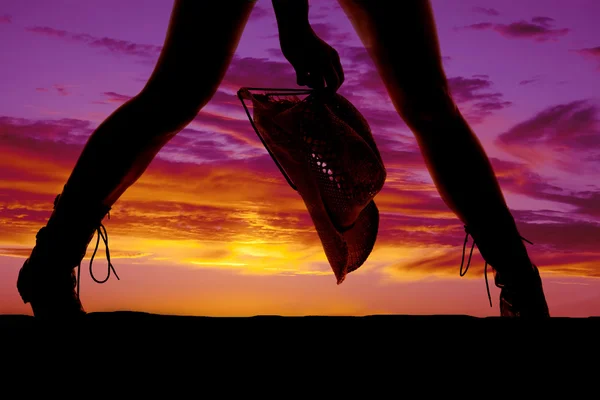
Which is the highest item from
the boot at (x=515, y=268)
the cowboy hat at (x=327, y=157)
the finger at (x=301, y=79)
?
the finger at (x=301, y=79)

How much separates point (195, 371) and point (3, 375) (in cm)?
46

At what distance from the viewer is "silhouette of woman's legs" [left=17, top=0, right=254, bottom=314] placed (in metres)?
2.09

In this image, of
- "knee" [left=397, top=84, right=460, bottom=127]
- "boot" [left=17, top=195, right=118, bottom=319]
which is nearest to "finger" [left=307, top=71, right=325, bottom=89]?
"knee" [left=397, top=84, right=460, bottom=127]

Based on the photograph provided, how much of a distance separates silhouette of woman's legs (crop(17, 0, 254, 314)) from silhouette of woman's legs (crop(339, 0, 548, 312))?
0.49 m

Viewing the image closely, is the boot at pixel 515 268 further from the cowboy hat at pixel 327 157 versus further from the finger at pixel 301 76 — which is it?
the finger at pixel 301 76

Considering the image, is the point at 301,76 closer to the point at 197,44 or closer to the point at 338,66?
the point at 338,66

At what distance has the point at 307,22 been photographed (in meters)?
2.20

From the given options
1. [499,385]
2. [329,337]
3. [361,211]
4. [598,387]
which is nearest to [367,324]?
[329,337]

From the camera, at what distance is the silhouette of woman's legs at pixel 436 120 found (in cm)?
207

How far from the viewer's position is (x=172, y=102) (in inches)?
82.7

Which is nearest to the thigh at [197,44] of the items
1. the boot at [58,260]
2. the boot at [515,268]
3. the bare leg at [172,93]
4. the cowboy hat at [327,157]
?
the bare leg at [172,93]

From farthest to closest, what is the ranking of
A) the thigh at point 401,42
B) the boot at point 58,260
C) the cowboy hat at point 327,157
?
the cowboy hat at point 327,157 → the boot at point 58,260 → the thigh at point 401,42

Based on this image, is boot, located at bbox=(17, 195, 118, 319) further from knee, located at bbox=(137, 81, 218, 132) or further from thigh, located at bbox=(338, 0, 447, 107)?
thigh, located at bbox=(338, 0, 447, 107)

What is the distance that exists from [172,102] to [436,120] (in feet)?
3.15
